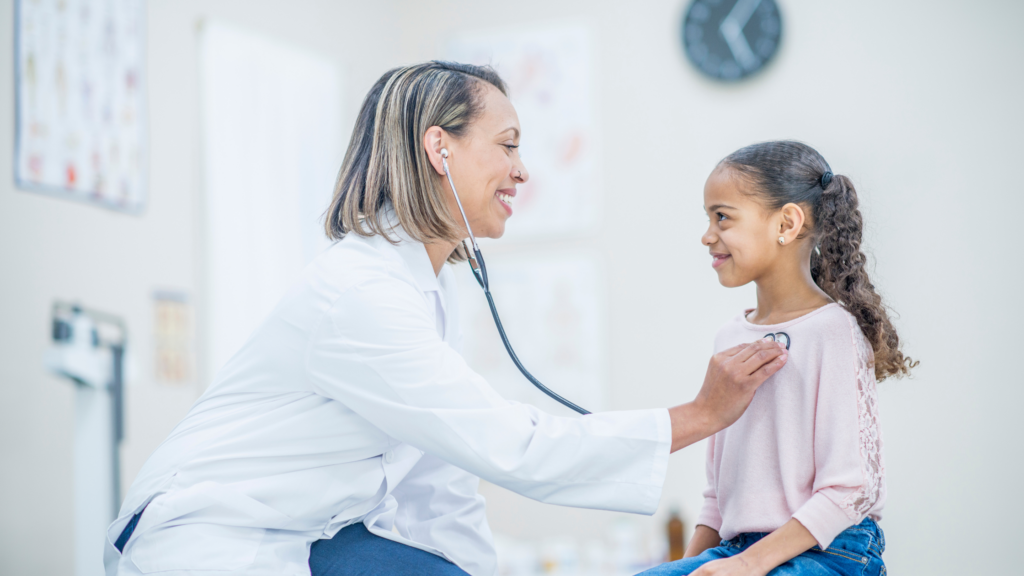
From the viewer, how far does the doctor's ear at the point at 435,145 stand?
1236 mm

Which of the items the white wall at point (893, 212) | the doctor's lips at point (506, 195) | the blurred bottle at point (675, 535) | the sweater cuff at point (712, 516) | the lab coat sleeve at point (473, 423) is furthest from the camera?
the blurred bottle at point (675, 535)

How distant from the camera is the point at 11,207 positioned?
76.3 inches

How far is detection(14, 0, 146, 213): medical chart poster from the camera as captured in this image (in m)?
1.99

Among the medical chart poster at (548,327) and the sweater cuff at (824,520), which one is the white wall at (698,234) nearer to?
the medical chart poster at (548,327)

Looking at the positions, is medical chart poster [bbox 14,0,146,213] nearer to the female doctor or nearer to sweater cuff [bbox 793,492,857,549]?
the female doctor

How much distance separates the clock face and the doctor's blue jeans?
7.36 ft

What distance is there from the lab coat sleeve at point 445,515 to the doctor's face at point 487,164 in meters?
0.41

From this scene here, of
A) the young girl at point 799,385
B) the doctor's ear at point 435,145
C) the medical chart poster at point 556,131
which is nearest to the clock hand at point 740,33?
the medical chart poster at point 556,131

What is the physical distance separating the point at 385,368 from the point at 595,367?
→ 2.08 m

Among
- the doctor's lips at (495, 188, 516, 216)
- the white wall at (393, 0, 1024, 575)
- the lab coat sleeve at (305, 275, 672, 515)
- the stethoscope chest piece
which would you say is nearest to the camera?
the lab coat sleeve at (305, 275, 672, 515)

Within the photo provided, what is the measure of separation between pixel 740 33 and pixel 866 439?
2.15 metres

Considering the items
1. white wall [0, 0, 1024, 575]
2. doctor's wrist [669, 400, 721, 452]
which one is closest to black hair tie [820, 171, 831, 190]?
doctor's wrist [669, 400, 721, 452]

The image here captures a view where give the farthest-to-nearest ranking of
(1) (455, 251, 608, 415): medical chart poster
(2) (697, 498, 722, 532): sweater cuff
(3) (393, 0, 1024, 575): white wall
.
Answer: (1) (455, 251, 608, 415): medical chart poster
(3) (393, 0, 1024, 575): white wall
(2) (697, 498, 722, 532): sweater cuff

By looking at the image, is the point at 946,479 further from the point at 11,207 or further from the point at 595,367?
the point at 11,207
